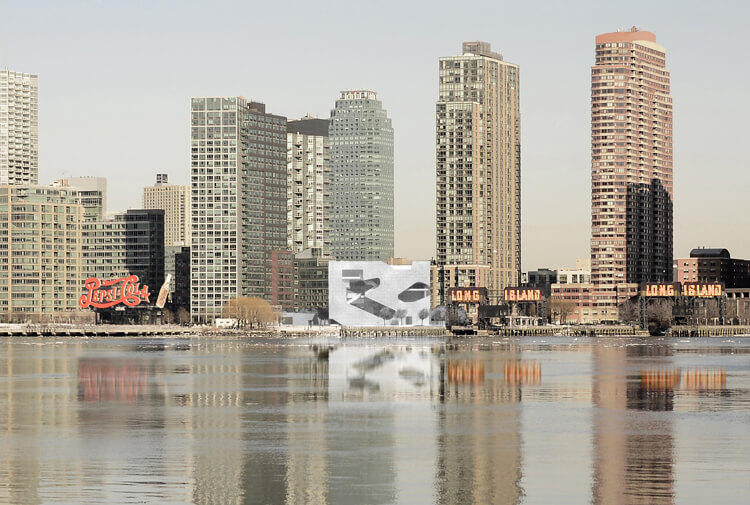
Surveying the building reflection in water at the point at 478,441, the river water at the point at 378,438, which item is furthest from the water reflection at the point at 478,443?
the river water at the point at 378,438

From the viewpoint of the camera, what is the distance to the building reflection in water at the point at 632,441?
168 feet

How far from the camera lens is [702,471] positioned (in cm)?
5659

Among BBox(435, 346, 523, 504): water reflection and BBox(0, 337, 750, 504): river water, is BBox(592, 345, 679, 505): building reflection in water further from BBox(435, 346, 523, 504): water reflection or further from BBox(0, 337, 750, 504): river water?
BBox(435, 346, 523, 504): water reflection

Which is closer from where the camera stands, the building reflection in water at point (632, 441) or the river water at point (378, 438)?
the building reflection in water at point (632, 441)

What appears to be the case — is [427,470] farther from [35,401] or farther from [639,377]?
[639,377]

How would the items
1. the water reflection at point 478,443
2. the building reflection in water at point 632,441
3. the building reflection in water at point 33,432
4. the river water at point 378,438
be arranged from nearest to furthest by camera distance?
the building reflection in water at point 632,441 → the water reflection at point 478,443 → the river water at point 378,438 → the building reflection in water at point 33,432

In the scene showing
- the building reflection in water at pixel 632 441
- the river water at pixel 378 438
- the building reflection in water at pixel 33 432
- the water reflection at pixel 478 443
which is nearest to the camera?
the building reflection in water at pixel 632 441

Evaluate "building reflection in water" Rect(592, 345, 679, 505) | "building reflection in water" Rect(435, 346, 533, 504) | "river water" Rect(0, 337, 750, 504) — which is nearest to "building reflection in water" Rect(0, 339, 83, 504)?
"river water" Rect(0, 337, 750, 504)

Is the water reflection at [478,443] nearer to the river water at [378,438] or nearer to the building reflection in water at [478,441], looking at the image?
the building reflection in water at [478,441]

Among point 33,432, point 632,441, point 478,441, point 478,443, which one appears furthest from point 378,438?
point 33,432

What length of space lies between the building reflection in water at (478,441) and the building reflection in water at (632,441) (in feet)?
13.3

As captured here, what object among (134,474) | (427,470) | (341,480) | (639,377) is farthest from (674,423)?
(639,377)

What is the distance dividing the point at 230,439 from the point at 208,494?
18.3 meters

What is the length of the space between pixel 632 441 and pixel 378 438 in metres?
13.8
